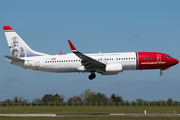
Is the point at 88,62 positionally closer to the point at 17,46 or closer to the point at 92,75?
the point at 92,75

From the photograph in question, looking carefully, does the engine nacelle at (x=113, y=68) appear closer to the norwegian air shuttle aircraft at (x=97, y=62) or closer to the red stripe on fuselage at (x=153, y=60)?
Result: the norwegian air shuttle aircraft at (x=97, y=62)

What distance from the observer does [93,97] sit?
259 feet

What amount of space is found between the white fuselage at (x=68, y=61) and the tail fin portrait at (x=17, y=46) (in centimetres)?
217

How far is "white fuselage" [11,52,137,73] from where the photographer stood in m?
49.1

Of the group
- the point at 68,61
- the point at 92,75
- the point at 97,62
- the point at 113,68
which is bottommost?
the point at 92,75

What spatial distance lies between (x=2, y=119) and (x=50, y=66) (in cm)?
2075

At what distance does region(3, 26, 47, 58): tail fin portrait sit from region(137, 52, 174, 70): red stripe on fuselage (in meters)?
18.7

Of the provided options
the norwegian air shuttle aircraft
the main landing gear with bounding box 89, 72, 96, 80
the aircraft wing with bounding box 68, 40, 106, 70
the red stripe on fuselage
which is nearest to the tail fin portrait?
the norwegian air shuttle aircraft

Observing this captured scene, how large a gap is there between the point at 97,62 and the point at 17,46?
17.0m

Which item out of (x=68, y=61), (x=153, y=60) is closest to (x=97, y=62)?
(x=68, y=61)

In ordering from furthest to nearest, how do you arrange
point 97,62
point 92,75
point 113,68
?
1. point 92,75
2. point 113,68
3. point 97,62

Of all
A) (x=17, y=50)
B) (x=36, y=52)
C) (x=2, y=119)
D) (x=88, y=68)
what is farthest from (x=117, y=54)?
(x=2, y=119)

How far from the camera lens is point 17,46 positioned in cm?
5441

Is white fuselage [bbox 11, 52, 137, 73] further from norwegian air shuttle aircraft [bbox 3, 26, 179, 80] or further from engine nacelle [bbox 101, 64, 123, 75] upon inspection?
engine nacelle [bbox 101, 64, 123, 75]
